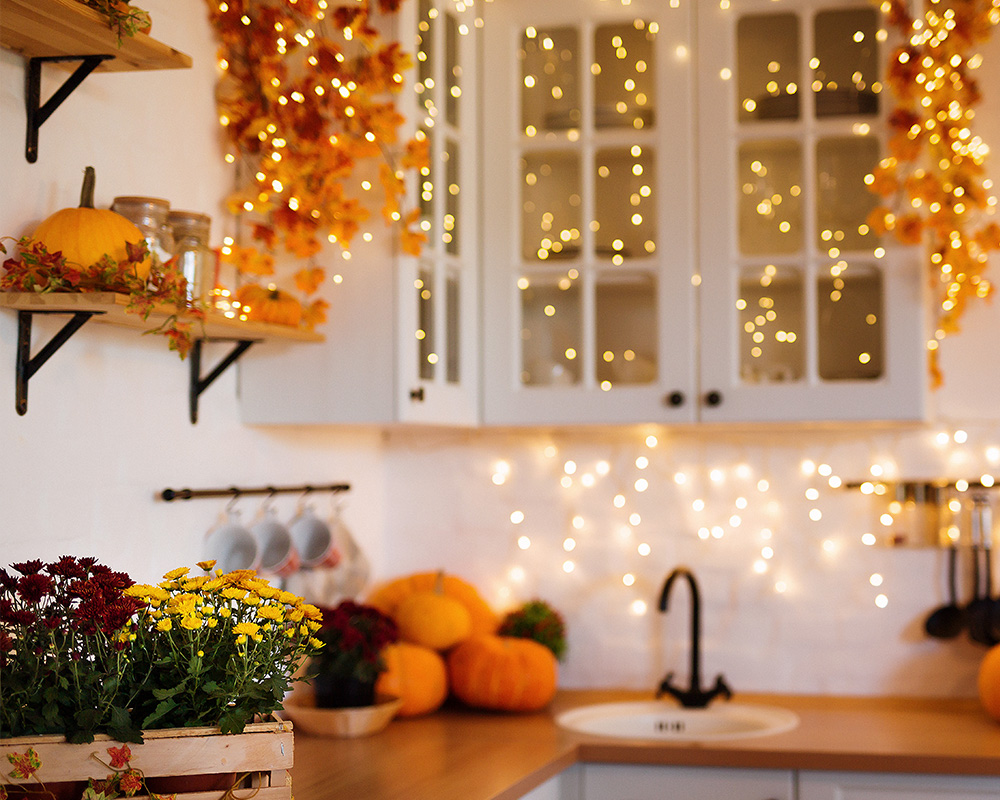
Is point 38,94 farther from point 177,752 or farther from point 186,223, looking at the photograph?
point 177,752

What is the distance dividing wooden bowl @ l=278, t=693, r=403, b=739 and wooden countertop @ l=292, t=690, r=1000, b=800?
2 cm

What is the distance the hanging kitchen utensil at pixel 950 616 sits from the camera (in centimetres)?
258

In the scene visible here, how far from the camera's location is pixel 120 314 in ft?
5.27

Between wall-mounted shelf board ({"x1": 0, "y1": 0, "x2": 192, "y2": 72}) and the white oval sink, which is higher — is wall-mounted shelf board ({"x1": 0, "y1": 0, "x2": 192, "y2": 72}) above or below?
above

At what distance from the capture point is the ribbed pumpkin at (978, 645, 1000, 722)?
230cm

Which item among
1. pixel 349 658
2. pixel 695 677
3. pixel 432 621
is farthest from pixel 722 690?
pixel 349 658

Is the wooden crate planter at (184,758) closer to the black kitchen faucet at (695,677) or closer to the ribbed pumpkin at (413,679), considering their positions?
the ribbed pumpkin at (413,679)

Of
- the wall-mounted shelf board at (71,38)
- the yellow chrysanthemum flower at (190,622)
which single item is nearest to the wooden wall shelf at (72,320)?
the wall-mounted shelf board at (71,38)

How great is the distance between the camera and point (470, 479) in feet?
9.39

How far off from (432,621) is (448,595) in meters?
0.23

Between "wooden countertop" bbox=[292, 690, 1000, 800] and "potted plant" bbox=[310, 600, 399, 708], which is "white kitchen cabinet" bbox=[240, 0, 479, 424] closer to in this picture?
"potted plant" bbox=[310, 600, 399, 708]

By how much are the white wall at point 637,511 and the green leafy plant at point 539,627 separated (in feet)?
0.26

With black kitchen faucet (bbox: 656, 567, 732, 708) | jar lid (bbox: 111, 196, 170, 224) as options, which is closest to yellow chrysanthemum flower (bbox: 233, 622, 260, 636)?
jar lid (bbox: 111, 196, 170, 224)

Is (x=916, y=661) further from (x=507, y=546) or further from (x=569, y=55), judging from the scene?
(x=569, y=55)
